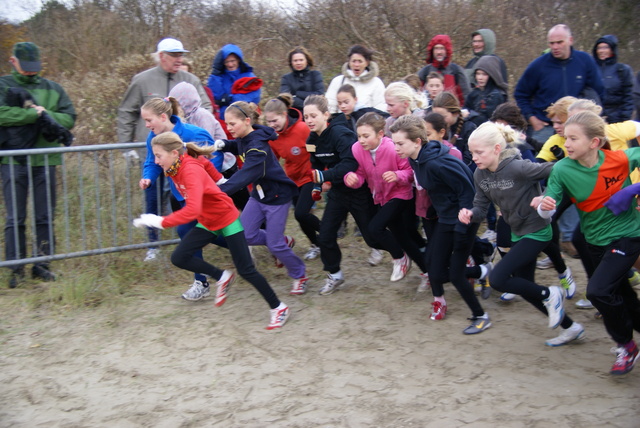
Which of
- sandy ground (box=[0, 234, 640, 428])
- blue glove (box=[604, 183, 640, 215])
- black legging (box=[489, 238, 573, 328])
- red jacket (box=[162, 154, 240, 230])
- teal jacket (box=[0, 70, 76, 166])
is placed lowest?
sandy ground (box=[0, 234, 640, 428])

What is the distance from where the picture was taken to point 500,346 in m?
5.17

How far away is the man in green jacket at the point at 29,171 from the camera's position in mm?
6422

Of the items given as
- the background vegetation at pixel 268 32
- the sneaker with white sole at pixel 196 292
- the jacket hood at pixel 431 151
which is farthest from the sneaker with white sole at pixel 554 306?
the background vegetation at pixel 268 32

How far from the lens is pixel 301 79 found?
8344 millimetres

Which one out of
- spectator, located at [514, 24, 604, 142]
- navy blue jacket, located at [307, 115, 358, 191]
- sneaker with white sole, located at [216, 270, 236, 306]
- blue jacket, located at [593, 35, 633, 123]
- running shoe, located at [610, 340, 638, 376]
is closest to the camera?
running shoe, located at [610, 340, 638, 376]

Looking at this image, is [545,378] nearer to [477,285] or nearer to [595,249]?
[595,249]

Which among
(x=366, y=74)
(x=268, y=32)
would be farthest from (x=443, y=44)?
(x=268, y=32)

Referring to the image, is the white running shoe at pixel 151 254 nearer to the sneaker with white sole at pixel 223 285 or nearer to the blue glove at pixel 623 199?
the sneaker with white sole at pixel 223 285

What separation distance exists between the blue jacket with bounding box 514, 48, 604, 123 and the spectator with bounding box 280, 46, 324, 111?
2400 mm

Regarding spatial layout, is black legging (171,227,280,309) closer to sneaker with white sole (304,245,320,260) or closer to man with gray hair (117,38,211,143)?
sneaker with white sole (304,245,320,260)

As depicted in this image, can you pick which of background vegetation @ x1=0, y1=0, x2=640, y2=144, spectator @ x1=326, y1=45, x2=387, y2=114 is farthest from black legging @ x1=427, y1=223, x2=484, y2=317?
background vegetation @ x1=0, y1=0, x2=640, y2=144

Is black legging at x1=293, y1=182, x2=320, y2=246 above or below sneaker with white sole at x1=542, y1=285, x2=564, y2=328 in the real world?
above

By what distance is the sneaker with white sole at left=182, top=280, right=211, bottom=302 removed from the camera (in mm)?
6312

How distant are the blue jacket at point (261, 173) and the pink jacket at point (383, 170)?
0.62 meters
